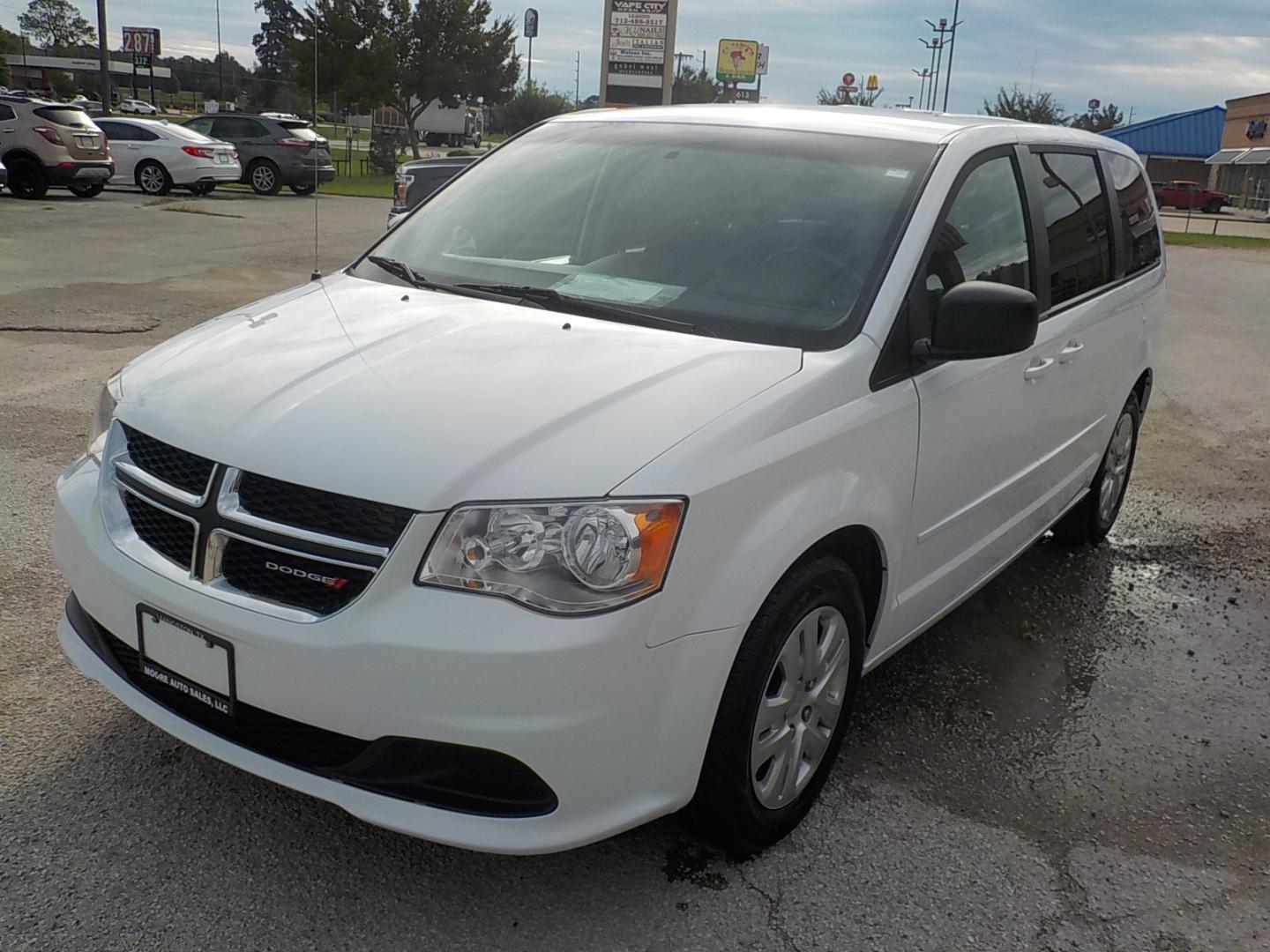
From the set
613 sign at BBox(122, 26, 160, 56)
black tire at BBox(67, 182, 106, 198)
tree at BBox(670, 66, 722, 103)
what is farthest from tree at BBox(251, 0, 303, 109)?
→ black tire at BBox(67, 182, 106, 198)

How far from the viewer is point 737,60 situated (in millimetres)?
95375

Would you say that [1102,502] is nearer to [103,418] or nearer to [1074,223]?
[1074,223]

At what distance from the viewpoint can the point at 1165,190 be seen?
178 feet

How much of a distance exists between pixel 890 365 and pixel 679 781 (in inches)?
47.4

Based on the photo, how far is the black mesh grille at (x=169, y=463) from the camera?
254 centimetres

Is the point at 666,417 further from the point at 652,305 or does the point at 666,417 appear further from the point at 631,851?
the point at 631,851

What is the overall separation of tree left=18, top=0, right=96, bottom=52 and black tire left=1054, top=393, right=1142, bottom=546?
13085cm

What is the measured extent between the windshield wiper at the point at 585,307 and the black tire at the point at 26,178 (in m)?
19.9

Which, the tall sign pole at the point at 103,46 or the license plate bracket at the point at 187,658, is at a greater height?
the tall sign pole at the point at 103,46

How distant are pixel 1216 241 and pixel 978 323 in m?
32.2

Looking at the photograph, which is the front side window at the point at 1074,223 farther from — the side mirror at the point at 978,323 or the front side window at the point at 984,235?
the side mirror at the point at 978,323

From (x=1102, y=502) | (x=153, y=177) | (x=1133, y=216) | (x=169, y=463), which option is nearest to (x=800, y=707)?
(x=169, y=463)

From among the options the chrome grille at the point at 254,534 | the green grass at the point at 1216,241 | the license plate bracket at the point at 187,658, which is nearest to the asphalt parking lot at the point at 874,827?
the license plate bracket at the point at 187,658

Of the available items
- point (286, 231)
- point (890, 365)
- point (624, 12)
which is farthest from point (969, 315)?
point (624, 12)
